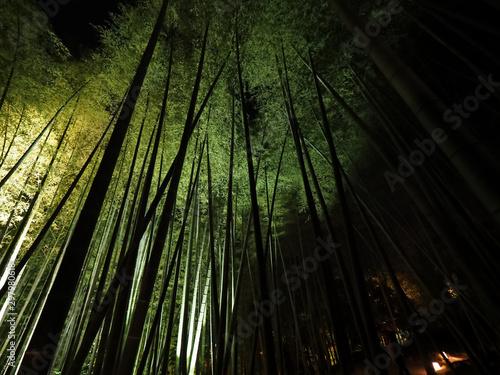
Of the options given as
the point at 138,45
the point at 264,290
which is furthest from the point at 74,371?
the point at 138,45

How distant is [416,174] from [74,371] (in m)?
2.28

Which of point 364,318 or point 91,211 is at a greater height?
point 91,211

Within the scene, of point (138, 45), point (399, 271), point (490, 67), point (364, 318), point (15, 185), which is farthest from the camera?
point (399, 271)

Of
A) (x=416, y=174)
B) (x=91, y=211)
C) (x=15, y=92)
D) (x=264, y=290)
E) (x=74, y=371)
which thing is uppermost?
(x=15, y=92)

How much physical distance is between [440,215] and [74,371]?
228cm

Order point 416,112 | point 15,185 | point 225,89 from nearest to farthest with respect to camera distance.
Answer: point 416,112 → point 225,89 → point 15,185

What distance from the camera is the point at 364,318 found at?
1.28 m

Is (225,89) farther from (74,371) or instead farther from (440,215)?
(74,371)

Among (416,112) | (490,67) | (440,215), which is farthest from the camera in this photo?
(490,67)

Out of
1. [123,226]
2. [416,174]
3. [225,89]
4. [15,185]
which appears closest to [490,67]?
[416,174]

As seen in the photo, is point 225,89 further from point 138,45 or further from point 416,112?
point 416,112

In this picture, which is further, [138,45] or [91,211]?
[138,45]

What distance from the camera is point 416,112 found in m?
0.95

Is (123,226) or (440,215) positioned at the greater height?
(123,226)
